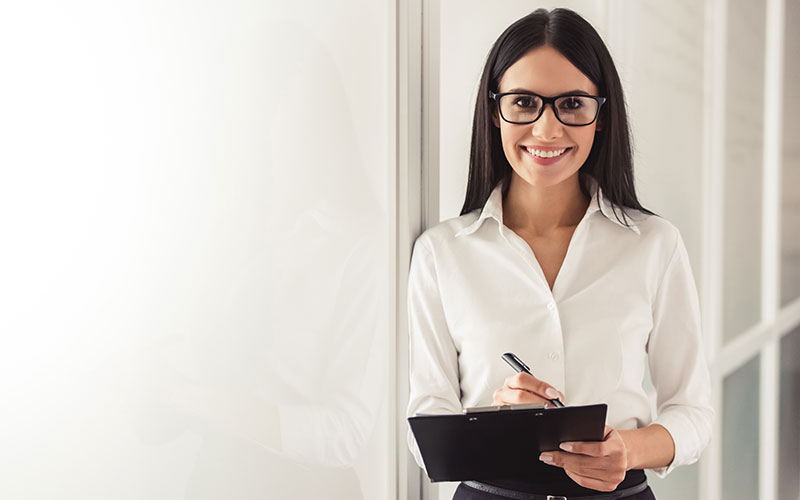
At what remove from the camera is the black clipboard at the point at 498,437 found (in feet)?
4.13

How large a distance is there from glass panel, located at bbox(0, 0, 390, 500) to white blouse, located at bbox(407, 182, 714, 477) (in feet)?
0.53

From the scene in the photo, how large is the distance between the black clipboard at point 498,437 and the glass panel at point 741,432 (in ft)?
3.90

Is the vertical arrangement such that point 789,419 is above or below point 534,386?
below

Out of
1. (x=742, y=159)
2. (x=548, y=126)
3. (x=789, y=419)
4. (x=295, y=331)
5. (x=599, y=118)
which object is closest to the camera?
(x=295, y=331)

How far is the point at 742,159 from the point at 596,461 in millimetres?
1386

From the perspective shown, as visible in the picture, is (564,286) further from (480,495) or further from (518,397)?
(480,495)

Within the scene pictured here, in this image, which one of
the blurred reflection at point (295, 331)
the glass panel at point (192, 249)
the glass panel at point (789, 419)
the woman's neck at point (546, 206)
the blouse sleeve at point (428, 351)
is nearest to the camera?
the glass panel at point (192, 249)

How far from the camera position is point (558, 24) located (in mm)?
1582

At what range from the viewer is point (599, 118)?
65.5 inches

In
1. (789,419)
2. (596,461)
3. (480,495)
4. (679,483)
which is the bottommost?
(679,483)

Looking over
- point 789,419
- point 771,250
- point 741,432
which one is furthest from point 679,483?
point 771,250

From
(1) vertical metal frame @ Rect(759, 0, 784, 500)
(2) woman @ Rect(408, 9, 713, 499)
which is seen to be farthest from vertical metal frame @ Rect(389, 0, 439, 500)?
(1) vertical metal frame @ Rect(759, 0, 784, 500)

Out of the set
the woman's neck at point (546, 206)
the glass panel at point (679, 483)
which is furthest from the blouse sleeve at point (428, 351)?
the glass panel at point (679, 483)

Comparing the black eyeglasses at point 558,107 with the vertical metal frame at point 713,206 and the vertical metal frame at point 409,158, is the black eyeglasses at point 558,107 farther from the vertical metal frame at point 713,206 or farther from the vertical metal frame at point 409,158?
the vertical metal frame at point 713,206
